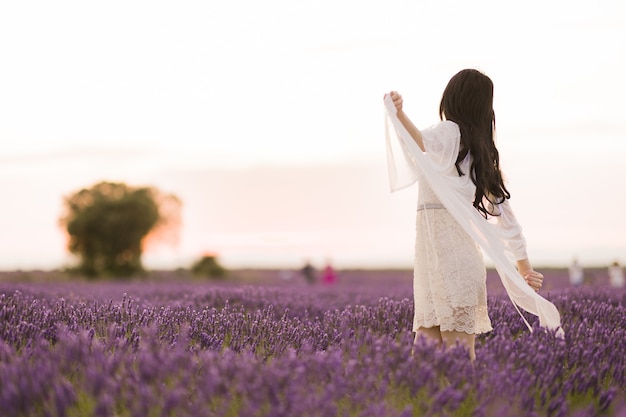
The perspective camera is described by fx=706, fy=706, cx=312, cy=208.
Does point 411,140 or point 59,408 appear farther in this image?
point 411,140

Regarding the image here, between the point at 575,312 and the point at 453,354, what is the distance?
347cm

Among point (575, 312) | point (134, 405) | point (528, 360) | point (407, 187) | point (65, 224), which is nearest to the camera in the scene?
point (134, 405)

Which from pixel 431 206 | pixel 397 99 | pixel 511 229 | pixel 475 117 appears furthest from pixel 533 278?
pixel 397 99

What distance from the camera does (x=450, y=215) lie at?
170 inches

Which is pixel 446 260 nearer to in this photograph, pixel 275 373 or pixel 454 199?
pixel 454 199

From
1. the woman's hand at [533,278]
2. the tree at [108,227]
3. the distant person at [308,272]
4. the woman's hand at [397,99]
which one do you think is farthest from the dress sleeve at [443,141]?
the tree at [108,227]

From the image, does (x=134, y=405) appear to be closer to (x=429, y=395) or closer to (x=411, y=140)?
(x=429, y=395)

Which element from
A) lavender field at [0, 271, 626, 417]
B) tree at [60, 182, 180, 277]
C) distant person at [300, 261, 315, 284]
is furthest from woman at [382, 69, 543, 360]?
tree at [60, 182, 180, 277]

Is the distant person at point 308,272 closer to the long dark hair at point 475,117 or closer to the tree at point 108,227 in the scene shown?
the tree at point 108,227

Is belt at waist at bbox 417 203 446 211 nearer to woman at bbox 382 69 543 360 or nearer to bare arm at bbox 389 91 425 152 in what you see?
woman at bbox 382 69 543 360

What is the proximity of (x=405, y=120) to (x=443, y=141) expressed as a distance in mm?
265

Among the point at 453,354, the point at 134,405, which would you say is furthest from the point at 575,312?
the point at 134,405

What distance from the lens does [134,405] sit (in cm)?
265

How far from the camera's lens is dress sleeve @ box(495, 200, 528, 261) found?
4.61 meters
